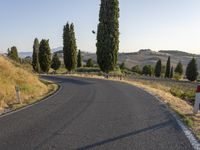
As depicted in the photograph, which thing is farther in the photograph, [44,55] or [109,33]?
[44,55]

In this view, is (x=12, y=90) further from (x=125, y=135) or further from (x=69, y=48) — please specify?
(x=69, y=48)

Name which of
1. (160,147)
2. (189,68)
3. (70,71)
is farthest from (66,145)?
(189,68)

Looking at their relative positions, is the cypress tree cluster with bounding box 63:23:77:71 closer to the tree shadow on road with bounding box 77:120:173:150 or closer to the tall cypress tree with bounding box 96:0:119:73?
the tall cypress tree with bounding box 96:0:119:73

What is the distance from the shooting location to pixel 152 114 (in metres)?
10.6

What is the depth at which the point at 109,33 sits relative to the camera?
41156 millimetres

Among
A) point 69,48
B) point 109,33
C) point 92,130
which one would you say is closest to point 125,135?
point 92,130

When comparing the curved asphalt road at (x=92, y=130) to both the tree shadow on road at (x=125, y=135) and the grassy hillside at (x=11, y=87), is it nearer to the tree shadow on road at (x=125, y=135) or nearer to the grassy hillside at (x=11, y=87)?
the tree shadow on road at (x=125, y=135)

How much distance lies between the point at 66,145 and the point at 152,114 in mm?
4926

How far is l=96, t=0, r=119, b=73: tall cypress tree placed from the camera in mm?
40906

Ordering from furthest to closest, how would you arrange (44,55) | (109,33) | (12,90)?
(44,55), (109,33), (12,90)

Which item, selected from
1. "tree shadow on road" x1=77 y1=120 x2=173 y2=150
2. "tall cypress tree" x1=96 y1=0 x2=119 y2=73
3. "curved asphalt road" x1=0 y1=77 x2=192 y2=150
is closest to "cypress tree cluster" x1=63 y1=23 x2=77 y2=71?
"tall cypress tree" x1=96 y1=0 x2=119 y2=73

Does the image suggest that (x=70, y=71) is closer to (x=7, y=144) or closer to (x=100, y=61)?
(x=100, y=61)

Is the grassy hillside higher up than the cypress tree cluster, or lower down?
lower down

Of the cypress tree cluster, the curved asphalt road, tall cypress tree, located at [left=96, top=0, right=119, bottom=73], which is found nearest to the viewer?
the curved asphalt road
